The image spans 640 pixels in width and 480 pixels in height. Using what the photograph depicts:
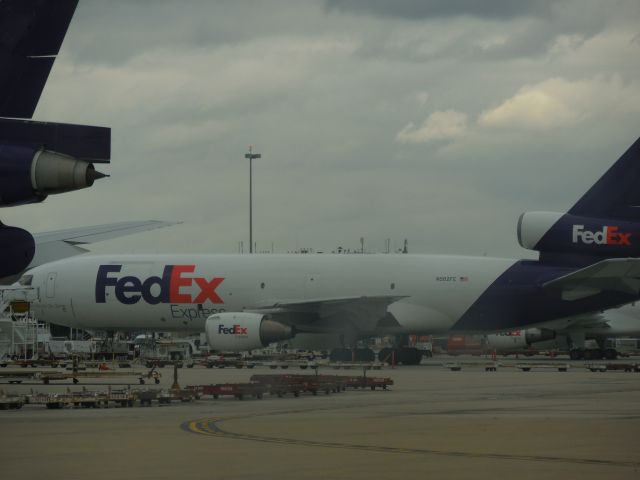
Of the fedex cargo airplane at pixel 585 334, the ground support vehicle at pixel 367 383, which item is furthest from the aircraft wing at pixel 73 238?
the fedex cargo airplane at pixel 585 334

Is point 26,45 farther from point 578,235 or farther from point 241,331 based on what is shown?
point 578,235

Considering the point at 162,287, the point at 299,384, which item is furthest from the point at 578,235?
the point at 299,384

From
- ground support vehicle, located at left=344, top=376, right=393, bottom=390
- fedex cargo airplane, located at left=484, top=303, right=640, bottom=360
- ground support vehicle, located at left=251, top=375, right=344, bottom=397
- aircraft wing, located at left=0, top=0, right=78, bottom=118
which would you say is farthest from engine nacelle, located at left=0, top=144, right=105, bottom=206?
fedex cargo airplane, located at left=484, top=303, right=640, bottom=360

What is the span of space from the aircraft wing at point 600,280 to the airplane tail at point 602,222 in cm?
124

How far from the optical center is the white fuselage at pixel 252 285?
53969 millimetres

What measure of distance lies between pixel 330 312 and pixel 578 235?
485 inches

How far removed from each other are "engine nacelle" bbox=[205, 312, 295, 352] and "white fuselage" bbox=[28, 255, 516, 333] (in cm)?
398

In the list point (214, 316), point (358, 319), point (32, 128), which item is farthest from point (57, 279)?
point (32, 128)

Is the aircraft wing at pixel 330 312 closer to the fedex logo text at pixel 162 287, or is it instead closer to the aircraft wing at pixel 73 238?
the fedex logo text at pixel 162 287

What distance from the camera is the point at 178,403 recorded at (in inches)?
1103

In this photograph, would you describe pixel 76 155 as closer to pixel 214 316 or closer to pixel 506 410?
pixel 506 410

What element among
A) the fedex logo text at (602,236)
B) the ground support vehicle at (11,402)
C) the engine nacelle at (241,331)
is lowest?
the ground support vehicle at (11,402)

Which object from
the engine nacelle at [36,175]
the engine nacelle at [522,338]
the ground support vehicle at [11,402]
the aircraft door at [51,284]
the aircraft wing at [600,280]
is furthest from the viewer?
the engine nacelle at [522,338]

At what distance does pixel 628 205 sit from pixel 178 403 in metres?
30.2
